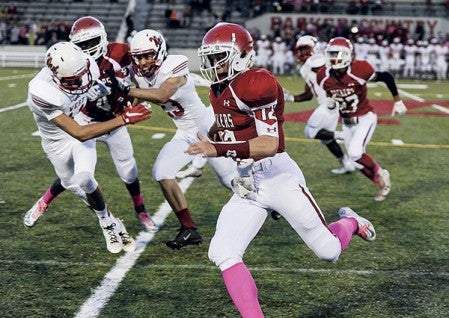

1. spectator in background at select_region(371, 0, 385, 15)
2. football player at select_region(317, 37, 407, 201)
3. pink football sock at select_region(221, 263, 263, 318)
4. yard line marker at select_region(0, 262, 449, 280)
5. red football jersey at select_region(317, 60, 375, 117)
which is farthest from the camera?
spectator in background at select_region(371, 0, 385, 15)

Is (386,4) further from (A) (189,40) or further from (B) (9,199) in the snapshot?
(B) (9,199)

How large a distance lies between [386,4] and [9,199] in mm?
28336

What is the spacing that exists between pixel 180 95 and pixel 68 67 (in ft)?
4.51

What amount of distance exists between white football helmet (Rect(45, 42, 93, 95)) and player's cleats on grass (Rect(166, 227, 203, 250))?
1.49 m

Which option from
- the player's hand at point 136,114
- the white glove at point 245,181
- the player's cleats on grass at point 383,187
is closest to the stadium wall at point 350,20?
the player's cleats on grass at point 383,187

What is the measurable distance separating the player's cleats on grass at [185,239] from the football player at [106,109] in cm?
56

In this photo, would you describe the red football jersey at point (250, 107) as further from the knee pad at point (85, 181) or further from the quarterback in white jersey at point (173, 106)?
the knee pad at point (85, 181)

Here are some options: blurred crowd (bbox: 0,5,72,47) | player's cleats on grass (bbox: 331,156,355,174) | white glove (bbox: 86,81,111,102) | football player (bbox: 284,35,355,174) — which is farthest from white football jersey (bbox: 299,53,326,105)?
blurred crowd (bbox: 0,5,72,47)

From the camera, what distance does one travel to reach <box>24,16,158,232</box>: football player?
5750 millimetres

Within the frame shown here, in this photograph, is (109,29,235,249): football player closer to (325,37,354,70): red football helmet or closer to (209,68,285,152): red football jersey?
(209,68,285,152): red football jersey

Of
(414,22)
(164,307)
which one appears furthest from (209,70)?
(414,22)

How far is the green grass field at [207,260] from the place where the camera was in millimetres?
4219

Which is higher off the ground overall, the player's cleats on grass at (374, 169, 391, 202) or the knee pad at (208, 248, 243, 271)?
the knee pad at (208, 248, 243, 271)

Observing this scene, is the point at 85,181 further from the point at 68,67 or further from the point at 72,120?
the point at 68,67
